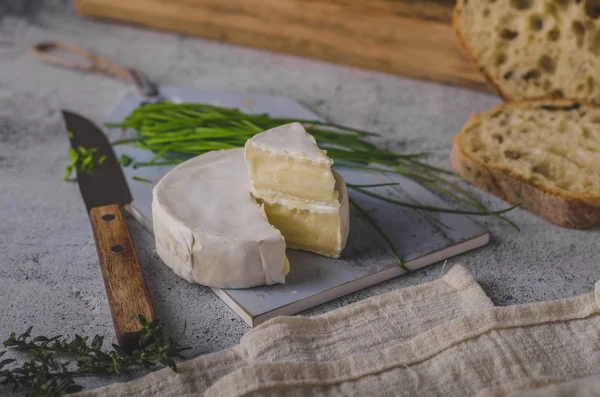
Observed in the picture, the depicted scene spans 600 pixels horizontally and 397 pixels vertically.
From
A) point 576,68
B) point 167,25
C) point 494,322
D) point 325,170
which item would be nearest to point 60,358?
point 325,170

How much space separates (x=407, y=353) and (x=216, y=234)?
624 mm

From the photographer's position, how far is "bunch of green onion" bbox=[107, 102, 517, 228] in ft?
9.09

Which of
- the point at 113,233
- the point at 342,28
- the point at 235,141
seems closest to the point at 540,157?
the point at 235,141

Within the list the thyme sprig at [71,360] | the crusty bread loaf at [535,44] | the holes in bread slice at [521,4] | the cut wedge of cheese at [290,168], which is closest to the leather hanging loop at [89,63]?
the cut wedge of cheese at [290,168]

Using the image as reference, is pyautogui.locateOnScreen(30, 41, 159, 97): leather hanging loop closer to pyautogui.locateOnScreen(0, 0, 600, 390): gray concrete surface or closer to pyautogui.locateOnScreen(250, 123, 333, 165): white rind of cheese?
pyautogui.locateOnScreen(0, 0, 600, 390): gray concrete surface

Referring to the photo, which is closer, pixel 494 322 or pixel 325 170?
pixel 494 322

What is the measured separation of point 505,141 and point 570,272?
2.10 ft

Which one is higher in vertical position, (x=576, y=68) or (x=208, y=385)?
(x=576, y=68)

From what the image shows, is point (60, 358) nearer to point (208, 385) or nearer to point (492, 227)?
point (208, 385)

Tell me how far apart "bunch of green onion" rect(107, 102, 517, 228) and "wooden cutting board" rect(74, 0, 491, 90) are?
76 centimetres

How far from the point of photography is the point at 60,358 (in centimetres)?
201

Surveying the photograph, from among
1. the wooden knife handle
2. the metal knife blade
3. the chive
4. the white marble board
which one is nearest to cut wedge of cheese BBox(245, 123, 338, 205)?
the white marble board

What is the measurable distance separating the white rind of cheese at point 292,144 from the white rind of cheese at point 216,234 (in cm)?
15

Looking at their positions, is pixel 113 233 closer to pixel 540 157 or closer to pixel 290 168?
pixel 290 168
